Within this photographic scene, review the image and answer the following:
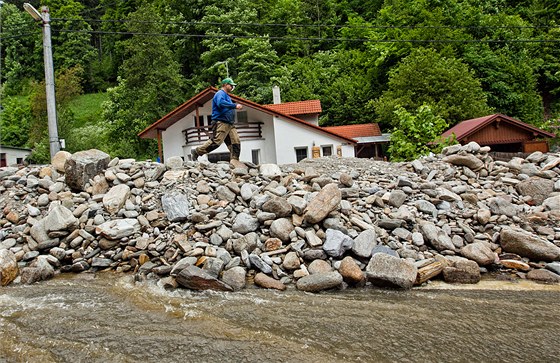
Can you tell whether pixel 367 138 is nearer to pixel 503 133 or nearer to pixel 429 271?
pixel 503 133

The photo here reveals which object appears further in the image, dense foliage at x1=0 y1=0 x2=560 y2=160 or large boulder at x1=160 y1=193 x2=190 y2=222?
dense foliage at x1=0 y1=0 x2=560 y2=160

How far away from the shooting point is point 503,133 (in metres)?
23.9

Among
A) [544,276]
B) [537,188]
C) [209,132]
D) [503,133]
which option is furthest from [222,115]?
[503,133]

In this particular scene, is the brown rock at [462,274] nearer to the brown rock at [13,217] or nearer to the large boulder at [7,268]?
the large boulder at [7,268]

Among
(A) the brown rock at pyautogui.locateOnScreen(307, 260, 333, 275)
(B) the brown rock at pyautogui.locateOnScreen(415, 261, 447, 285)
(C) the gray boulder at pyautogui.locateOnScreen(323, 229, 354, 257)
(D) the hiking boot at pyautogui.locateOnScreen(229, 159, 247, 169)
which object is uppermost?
(D) the hiking boot at pyautogui.locateOnScreen(229, 159, 247, 169)

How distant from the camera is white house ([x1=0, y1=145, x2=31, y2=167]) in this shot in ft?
106

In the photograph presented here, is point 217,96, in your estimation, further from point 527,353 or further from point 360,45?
point 360,45

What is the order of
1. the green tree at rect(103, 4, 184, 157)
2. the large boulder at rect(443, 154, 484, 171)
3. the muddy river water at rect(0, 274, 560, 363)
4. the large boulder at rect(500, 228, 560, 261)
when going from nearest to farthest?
the muddy river water at rect(0, 274, 560, 363)
the large boulder at rect(500, 228, 560, 261)
the large boulder at rect(443, 154, 484, 171)
the green tree at rect(103, 4, 184, 157)

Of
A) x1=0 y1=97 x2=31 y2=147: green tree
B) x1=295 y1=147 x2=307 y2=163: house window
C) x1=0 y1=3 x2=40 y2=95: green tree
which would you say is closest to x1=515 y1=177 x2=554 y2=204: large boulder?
x1=295 y1=147 x2=307 y2=163: house window

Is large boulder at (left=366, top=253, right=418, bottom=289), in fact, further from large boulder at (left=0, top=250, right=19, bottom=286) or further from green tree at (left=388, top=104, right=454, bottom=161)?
green tree at (left=388, top=104, right=454, bottom=161)

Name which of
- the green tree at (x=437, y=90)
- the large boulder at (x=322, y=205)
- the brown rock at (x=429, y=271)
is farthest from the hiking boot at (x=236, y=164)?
the green tree at (x=437, y=90)

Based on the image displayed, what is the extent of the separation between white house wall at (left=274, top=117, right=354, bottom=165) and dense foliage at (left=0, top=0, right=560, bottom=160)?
6.13 meters

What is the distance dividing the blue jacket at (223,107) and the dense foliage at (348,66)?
59.9ft

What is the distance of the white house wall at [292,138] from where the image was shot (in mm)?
23875
